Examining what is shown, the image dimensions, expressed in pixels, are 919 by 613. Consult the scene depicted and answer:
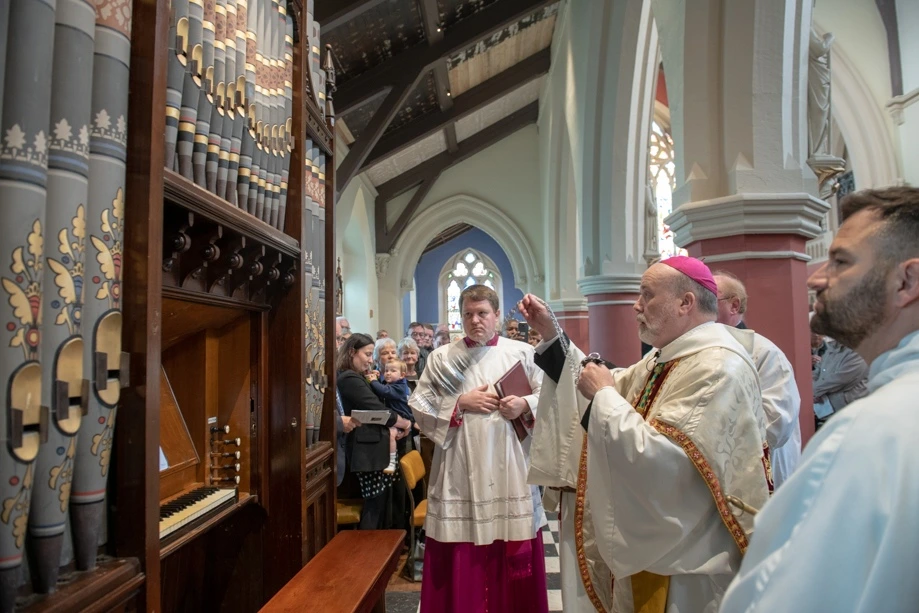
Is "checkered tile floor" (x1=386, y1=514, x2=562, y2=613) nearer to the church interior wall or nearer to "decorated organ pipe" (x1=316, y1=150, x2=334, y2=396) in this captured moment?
"decorated organ pipe" (x1=316, y1=150, x2=334, y2=396)

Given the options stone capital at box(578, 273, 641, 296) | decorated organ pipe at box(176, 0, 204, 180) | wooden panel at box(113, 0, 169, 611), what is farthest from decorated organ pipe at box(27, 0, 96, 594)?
stone capital at box(578, 273, 641, 296)

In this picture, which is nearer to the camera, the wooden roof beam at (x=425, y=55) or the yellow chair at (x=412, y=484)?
the yellow chair at (x=412, y=484)

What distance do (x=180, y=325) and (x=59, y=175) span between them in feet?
2.92

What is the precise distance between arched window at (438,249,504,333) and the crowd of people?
49.0 feet

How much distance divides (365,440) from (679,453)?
8.04 feet

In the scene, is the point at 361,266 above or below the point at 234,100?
above

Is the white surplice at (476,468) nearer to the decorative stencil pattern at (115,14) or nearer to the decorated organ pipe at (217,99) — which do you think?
the decorated organ pipe at (217,99)

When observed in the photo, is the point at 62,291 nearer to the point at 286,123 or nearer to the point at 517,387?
Result: the point at 286,123

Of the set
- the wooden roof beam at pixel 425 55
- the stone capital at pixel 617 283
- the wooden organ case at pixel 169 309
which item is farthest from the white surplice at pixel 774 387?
the wooden roof beam at pixel 425 55

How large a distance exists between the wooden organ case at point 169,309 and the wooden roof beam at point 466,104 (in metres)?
7.86

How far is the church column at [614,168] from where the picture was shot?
19.3 feet

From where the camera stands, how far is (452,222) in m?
14.8

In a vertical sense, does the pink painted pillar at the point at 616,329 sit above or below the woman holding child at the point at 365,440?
above

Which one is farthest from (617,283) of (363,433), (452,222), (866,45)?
(452,222)
